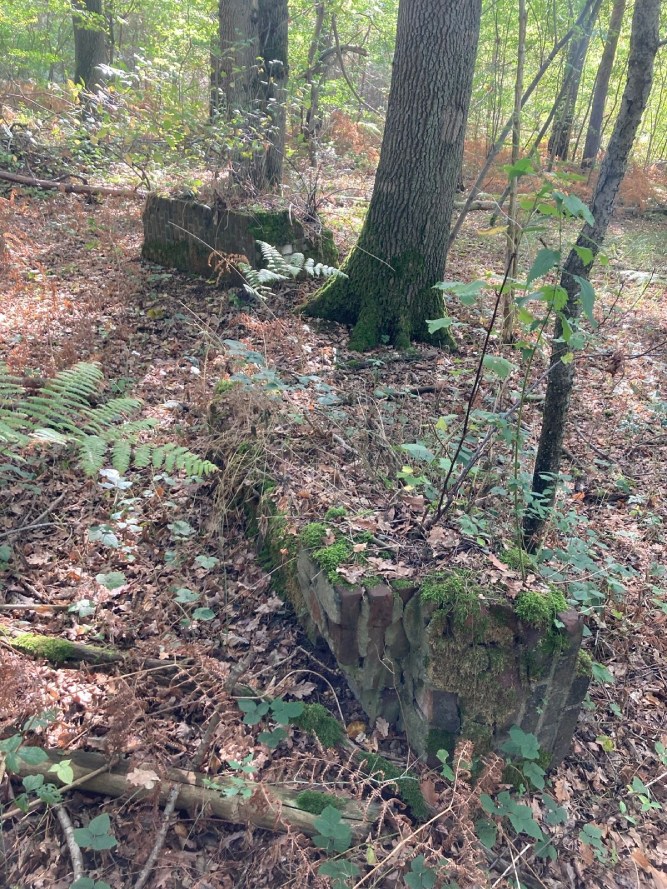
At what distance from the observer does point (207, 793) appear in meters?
2.41

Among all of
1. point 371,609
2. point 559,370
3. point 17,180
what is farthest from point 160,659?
point 17,180

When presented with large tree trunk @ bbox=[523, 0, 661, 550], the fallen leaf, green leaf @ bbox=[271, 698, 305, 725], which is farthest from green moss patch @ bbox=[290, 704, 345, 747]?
large tree trunk @ bbox=[523, 0, 661, 550]

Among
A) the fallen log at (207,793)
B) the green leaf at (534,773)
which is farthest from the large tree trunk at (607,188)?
the fallen log at (207,793)

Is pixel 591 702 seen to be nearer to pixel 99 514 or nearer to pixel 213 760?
pixel 213 760

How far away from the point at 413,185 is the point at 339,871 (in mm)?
5243

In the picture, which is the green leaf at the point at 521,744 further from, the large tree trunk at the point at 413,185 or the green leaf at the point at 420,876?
the large tree trunk at the point at 413,185

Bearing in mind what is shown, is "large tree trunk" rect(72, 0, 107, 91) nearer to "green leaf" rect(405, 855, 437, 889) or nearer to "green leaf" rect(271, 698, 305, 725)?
"green leaf" rect(271, 698, 305, 725)

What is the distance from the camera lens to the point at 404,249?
5648 mm

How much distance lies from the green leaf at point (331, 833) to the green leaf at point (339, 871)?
0.20ft

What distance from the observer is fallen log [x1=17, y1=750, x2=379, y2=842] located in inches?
93.2

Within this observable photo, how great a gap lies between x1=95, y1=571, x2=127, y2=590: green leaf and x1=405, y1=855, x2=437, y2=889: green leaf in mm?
1891

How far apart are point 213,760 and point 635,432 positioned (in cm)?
431

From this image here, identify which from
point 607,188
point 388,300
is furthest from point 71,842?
point 388,300

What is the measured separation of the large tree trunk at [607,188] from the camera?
9.39 feet
